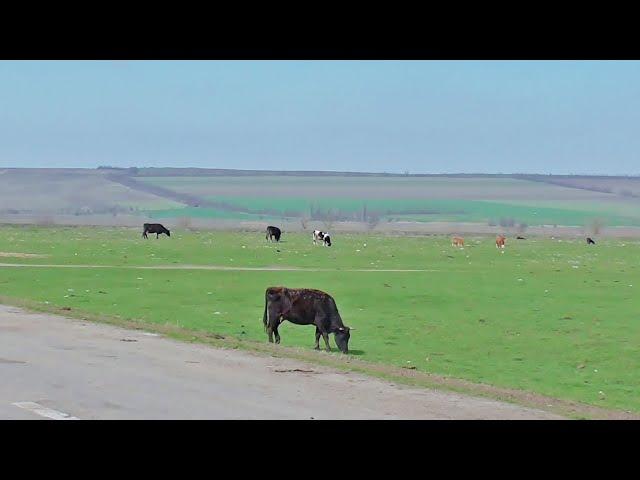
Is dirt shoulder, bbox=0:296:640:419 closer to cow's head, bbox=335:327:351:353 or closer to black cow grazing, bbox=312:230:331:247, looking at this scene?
cow's head, bbox=335:327:351:353

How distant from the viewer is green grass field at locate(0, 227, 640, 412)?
67.0 ft

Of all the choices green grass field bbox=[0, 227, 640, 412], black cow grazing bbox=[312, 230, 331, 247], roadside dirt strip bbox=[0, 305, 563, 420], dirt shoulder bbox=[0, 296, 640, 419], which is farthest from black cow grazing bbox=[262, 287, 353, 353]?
black cow grazing bbox=[312, 230, 331, 247]

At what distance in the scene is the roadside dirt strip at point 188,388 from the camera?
1177cm

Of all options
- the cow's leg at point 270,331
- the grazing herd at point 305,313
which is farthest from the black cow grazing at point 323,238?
the cow's leg at point 270,331

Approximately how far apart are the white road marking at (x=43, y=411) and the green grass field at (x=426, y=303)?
295 inches

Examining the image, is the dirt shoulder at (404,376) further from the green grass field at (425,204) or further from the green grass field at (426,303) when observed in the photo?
the green grass field at (425,204)

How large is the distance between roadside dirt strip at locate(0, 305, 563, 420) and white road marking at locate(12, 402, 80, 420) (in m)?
0.01

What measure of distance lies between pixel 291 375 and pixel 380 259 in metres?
41.7

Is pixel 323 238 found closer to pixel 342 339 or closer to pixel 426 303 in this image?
pixel 426 303
